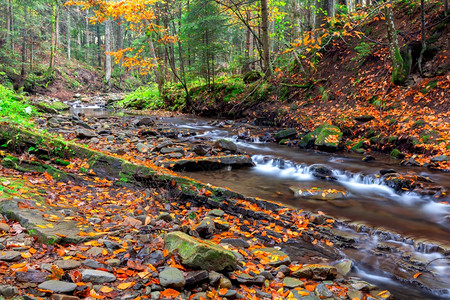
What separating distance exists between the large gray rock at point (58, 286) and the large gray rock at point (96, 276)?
151 millimetres

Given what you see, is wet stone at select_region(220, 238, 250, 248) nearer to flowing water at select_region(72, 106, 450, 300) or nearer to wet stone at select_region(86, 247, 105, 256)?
flowing water at select_region(72, 106, 450, 300)

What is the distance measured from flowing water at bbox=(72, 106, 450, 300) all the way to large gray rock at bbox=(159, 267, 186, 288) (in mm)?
2211

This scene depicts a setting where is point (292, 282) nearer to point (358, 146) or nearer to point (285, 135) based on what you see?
point (358, 146)

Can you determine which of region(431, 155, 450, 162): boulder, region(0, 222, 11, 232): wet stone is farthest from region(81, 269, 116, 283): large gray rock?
region(431, 155, 450, 162): boulder

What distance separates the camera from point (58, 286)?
2.32 m

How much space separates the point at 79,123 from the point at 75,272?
11.5 m

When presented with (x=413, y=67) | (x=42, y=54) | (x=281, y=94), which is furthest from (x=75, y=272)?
(x=42, y=54)

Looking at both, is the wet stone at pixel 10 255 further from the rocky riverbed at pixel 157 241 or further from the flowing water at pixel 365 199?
the flowing water at pixel 365 199

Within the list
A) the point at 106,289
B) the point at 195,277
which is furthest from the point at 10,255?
the point at 195,277

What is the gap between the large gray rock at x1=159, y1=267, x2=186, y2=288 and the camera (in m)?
2.64

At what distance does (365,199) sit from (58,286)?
6394 mm

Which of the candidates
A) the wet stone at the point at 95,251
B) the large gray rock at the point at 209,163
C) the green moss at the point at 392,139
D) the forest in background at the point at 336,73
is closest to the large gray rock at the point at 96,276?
the wet stone at the point at 95,251

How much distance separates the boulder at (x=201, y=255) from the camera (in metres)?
2.95

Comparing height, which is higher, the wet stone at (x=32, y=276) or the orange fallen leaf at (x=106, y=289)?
the wet stone at (x=32, y=276)
